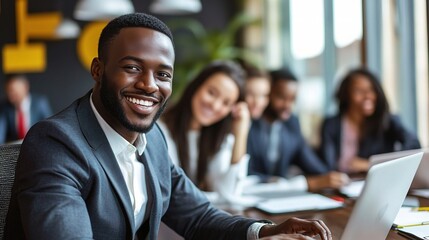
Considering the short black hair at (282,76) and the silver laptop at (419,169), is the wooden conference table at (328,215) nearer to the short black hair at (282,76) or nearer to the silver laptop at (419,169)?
the silver laptop at (419,169)

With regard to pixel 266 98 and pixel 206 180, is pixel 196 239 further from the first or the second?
pixel 266 98

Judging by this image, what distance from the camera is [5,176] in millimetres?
1428

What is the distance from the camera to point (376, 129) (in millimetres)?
3414

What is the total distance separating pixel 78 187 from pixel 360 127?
256cm

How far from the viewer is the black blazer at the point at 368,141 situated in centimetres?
329

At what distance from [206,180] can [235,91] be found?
0.48m

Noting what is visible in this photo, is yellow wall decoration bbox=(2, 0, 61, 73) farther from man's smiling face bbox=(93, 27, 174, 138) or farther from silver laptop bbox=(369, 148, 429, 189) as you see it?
man's smiling face bbox=(93, 27, 174, 138)

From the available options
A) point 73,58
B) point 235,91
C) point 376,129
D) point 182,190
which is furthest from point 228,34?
point 182,190

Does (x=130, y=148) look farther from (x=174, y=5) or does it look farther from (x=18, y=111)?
(x=18, y=111)

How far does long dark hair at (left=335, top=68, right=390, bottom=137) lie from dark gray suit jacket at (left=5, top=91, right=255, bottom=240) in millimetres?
2058

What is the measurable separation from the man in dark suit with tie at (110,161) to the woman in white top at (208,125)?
111 cm

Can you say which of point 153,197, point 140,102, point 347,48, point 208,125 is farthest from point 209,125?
point 347,48

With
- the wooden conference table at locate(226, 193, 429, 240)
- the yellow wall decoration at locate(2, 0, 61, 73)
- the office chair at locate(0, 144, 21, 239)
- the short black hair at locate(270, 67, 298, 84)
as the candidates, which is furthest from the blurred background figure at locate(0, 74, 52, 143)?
the office chair at locate(0, 144, 21, 239)

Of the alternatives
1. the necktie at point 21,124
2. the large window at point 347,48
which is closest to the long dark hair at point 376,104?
the large window at point 347,48
